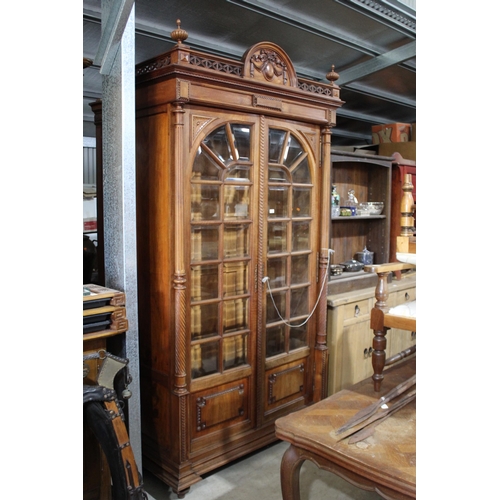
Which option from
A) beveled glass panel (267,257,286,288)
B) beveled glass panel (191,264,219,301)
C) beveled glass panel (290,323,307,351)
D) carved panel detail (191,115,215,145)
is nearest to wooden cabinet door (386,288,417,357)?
beveled glass panel (290,323,307,351)

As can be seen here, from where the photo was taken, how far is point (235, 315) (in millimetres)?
2570

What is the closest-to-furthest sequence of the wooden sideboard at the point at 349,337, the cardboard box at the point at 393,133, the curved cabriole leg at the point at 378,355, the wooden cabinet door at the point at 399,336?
the curved cabriole leg at the point at 378,355 → the wooden sideboard at the point at 349,337 → the wooden cabinet door at the point at 399,336 → the cardboard box at the point at 393,133

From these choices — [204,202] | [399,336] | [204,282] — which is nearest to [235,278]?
[204,282]

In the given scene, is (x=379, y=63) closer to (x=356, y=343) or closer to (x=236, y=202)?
(x=236, y=202)

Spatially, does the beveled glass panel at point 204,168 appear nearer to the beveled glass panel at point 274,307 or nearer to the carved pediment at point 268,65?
the carved pediment at point 268,65

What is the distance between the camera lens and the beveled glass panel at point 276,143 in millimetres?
2619

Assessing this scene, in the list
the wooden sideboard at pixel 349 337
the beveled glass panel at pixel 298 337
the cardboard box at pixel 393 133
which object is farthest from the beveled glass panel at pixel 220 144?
the cardboard box at pixel 393 133

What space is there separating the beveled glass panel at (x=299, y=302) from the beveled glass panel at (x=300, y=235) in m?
0.25

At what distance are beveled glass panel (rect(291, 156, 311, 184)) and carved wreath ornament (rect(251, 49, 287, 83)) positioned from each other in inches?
20.0

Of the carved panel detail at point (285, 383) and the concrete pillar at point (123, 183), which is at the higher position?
the concrete pillar at point (123, 183)

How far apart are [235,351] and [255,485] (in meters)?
0.66
